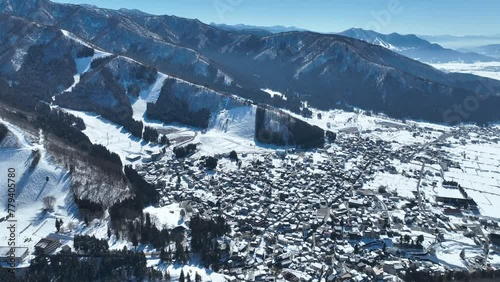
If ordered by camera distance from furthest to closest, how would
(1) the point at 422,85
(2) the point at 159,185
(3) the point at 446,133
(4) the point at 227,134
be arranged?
(1) the point at 422,85, (3) the point at 446,133, (4) the point at 227,134, (2) the point at 159,185

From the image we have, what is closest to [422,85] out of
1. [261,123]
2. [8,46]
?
[261,123]

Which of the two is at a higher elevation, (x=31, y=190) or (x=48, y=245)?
(x=31, y=190)

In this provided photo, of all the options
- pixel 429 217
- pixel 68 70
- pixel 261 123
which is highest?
pixel 68 70

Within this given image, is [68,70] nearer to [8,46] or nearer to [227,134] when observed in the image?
[8,46]

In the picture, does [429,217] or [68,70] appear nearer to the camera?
[429,217]

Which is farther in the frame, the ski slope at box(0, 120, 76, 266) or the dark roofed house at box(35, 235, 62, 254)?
the ski slope at box(0, 120, 76, 266)

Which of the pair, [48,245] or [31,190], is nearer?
[48,245]

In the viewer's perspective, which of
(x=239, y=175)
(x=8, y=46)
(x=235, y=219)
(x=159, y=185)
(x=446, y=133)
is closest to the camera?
(x=235, y=219)

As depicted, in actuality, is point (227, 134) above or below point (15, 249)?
above

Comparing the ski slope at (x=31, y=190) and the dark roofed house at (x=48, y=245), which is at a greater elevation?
the ski slope at (x=31, y=190)

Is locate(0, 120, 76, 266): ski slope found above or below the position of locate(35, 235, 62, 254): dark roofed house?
above

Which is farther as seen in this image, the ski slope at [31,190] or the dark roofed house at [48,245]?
the ski slope at [31,190]
